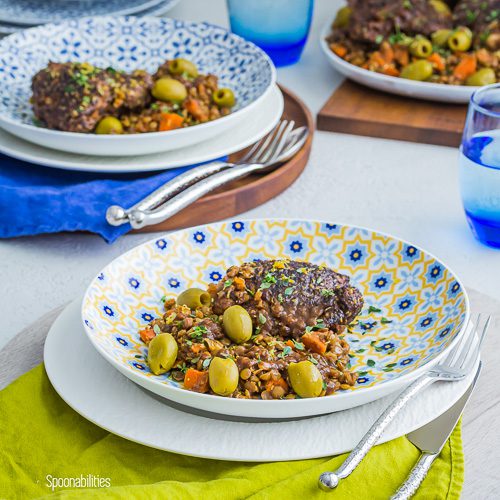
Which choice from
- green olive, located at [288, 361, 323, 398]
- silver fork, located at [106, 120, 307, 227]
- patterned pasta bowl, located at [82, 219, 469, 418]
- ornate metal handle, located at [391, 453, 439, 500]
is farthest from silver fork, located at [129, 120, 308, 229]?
ornate metal handle, located at [391, 453, 439, 500]

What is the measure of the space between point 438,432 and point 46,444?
1.78ft

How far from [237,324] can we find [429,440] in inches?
12.6

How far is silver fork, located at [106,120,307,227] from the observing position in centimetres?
178

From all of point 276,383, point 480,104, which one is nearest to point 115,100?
point 480,104

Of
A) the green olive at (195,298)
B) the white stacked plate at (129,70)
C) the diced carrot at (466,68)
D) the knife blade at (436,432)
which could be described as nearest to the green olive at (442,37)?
the diced carrot at (466,68)

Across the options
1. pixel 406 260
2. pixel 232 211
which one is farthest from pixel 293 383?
pixel 232 211

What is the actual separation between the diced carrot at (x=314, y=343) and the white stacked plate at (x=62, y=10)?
183cm

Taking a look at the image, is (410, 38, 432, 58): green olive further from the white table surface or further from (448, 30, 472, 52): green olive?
the white table surface

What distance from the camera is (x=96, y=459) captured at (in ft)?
3.89

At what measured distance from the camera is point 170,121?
204 cm

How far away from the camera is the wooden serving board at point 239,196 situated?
1.88 metres

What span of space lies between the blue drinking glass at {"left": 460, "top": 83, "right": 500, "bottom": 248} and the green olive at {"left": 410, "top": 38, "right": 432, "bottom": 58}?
2.25 feet

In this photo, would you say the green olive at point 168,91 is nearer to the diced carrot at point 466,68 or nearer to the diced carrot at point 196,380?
the diced carrot at point 466,68

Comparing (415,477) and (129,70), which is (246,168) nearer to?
(129,70)
